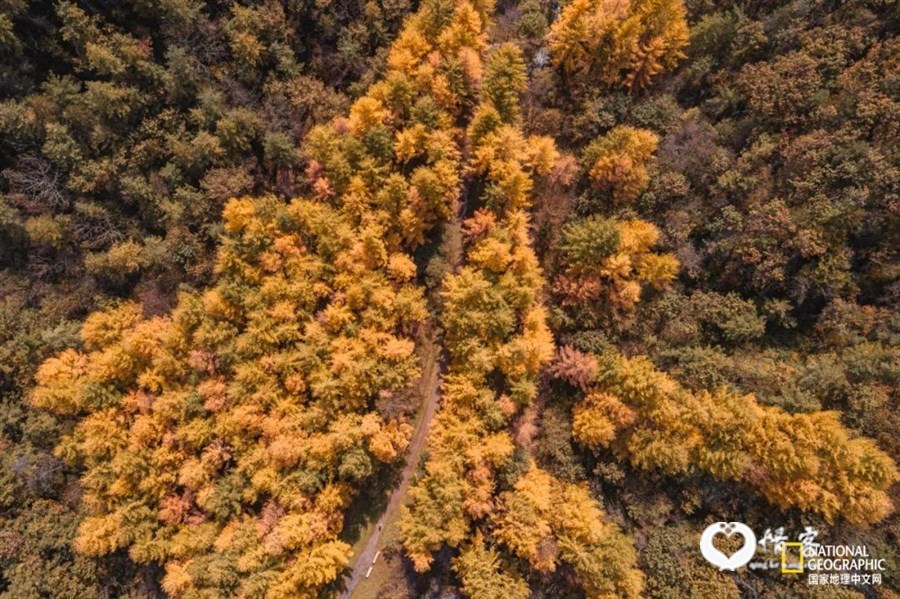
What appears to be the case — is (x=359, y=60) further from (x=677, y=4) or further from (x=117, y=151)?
(x=677, y=4)

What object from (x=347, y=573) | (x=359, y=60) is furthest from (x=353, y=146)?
(x=347, y=573)

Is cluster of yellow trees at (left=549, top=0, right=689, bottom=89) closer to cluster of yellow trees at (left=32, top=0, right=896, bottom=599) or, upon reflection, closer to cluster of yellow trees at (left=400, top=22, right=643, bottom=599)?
cluster of yellow trees at (left=32, top=0, right=896, bottom=599)

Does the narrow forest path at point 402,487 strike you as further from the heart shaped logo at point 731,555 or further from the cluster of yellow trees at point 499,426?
the heart shaped logo at point 731,555

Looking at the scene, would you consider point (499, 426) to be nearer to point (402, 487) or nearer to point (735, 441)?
point (402, 487)

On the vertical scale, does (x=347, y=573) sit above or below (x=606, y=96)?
below

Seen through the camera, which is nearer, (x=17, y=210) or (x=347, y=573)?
(x=17, y=210)

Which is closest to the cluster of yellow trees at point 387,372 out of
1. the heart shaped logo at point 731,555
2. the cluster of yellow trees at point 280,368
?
the cluster of yellow trees at point 280,368

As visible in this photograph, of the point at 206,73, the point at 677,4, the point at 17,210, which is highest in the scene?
the point at 677,4
